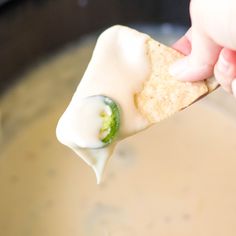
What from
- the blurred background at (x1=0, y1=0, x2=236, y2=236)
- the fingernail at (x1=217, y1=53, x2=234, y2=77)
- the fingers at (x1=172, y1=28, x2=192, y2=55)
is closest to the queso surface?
the blurred background at (x1=0, y1=0, x2=236, y2=236)

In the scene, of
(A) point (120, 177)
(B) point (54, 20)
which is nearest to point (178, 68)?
(A) point (120, 177)

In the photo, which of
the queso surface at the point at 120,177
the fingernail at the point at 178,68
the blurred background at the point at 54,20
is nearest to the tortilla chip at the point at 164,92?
the fingernail at the point at 178,68

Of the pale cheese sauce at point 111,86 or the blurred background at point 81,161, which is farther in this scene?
the blurred background at point 81,161

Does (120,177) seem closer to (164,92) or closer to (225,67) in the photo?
(164,92)

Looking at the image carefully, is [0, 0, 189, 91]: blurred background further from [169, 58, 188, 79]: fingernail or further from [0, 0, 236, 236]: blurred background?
[169, 58, 188, 79]: fingernail

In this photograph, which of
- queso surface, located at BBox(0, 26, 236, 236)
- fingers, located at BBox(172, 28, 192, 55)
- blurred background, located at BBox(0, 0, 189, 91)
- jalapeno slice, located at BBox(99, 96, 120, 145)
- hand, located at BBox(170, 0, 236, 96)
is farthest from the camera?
blurred background, located at BBox(0, 0, 189, 91)

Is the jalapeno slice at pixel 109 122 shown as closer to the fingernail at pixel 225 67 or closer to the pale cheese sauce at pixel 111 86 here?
the pale cheese sauce at pixel 111 86

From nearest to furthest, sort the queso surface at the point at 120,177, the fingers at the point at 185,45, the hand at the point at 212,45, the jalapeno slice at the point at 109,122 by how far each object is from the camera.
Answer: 1. the hand at the point at 212,45
2. the jalapeno slice at the point at 109,122
3. the fingers at the point at 185,45
4. the queso surface at the point at 120,177
